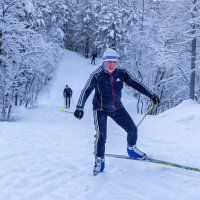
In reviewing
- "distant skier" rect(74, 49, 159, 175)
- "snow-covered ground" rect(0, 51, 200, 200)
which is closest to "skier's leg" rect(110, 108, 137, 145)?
"distant skier" rect(74, 49, 159, 175)

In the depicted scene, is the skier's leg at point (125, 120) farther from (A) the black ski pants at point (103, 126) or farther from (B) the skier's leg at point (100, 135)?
(B) the skier's leg at point (100, 135)

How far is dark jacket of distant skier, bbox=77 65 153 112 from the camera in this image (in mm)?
5504

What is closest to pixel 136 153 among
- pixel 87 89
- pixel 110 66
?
pixel 87 89

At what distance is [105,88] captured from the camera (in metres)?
5.53

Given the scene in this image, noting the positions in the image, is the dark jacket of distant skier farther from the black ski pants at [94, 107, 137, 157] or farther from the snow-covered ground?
the snow-covered ground

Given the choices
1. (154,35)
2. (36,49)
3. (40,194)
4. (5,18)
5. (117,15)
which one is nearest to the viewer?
(40,194)

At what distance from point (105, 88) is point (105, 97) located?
0.17 m

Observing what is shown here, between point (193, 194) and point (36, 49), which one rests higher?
point (36, 49)

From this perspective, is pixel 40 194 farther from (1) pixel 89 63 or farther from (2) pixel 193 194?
(1) pixel 89 63

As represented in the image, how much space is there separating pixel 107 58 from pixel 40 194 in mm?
2338

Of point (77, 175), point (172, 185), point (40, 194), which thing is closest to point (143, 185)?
point (172, 185)

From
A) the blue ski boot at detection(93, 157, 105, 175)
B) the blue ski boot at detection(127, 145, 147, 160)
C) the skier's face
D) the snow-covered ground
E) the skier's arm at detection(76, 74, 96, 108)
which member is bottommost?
the snow-covered ground

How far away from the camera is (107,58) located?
5418 mm

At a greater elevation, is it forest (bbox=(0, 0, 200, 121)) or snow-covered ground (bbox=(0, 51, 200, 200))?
forest (bbox=(0, 0, 200, 121))
